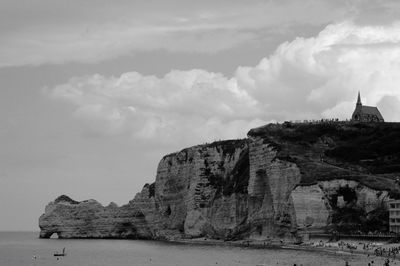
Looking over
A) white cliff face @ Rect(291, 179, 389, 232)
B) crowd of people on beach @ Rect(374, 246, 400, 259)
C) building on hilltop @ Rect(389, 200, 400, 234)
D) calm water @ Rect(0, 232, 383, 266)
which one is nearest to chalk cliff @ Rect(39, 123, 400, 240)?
white cliff face @ Rect(291, 179, 389, 232)

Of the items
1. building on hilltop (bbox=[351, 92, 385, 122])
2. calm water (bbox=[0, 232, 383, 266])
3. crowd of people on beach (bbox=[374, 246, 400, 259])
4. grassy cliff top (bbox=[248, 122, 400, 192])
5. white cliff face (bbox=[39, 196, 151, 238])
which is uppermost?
building on hilltop (bbox=[351, 92, 385, 122])

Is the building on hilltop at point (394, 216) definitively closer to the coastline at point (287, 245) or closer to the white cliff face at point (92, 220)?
the coastline at point (287, 245)

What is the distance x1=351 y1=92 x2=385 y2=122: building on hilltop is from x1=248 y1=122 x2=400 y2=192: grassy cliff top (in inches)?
662

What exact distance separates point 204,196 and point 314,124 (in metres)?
28.5

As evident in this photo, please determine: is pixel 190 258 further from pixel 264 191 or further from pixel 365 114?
pixel 365 114

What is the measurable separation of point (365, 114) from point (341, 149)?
3432cm

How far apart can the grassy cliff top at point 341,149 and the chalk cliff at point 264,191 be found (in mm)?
190

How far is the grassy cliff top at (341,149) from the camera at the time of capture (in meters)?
131

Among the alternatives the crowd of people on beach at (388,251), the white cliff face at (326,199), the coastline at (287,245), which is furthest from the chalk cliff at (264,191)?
the crowd of people on beach at (388,251)

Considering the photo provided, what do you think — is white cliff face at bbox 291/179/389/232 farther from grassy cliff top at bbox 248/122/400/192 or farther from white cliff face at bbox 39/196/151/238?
white cliff face at bbox 39/196/151/238

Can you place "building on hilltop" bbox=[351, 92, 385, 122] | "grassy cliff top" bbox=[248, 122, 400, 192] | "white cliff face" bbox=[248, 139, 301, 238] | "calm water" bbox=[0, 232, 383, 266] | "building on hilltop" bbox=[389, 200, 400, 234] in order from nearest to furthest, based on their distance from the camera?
"calm water" bbox=[0, 232, 383, 266]
"building on hilltop" bbox=[389, 200, 400, 234]
"grassy cliff top" bbox=[248, 122, 400, 192]
"white cliff face" bbox=[248, 139, 301, 238]
"building on hilltop" bbox=[351, 92, 385, 122]

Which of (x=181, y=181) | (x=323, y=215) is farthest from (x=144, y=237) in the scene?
(x=323, y=215)

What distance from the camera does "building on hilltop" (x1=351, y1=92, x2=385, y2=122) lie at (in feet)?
597

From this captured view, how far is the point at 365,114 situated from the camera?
602ft
